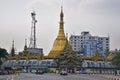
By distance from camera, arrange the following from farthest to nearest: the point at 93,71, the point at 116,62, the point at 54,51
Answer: the point at 54,51
the point at 93,71
the point at 116,62

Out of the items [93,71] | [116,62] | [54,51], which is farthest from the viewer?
[54,51]

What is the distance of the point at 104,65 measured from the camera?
A: 122188 millimetres

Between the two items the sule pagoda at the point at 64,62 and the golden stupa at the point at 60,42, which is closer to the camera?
the sule pagoda at the point at 64,62

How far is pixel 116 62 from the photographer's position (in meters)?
113

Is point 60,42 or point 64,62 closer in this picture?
point 64,62

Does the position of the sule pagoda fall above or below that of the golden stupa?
below

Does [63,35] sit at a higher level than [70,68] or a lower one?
higher

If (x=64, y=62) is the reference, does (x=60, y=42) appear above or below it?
above

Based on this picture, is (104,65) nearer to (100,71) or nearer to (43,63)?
(100,71)

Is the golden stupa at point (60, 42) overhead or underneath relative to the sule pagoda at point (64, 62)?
overhead

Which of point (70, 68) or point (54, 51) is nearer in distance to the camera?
point (70, 68)

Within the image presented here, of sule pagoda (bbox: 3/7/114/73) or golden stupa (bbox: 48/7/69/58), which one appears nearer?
sule pagoda (bbox: 3/7/114/73)

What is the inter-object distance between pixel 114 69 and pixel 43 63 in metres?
20.4

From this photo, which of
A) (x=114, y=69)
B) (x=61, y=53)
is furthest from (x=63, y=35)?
(x=114, y=69)
